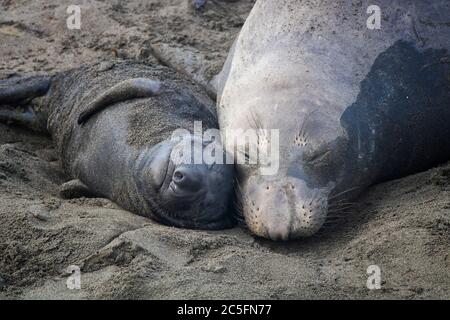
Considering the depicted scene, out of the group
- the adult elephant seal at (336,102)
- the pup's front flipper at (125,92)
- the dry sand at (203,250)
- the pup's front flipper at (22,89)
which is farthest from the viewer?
the pup's front flipper at (22,89)

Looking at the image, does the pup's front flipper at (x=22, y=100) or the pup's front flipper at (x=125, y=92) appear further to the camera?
the pup's front flipper at (x=22, y=100)

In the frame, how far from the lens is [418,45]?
4754 millimetres

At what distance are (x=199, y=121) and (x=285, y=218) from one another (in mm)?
1103

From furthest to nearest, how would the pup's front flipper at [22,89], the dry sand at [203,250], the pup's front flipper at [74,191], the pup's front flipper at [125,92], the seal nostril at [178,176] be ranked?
the pup's front flipper at [22,89], the pup's front flipper at [125,92], the pup's front flipper at [74,191], the seal nostril at [178,176], the dry sand at [203,250]

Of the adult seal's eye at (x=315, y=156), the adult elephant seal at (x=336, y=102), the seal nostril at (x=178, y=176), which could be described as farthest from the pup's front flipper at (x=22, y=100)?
the adult seal's eye at (x=315, y=156)

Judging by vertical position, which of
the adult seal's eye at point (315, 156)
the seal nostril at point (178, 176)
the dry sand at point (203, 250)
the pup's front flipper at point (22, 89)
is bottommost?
the dry sand at point (203, 250)

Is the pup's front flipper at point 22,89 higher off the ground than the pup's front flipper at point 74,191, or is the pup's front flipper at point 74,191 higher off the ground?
the pup's front flipper at point 22,89

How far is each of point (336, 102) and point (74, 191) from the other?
141 cm

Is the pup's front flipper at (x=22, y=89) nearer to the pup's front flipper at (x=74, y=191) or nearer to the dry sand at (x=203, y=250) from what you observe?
the dry sand at (x=203, y=250)

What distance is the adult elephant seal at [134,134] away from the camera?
4.36m

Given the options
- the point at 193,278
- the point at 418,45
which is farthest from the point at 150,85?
the point at 193,278

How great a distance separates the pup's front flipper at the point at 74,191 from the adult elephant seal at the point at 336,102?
78cm

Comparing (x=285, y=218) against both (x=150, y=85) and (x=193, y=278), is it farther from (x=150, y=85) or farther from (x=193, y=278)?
(x=150, y=85)

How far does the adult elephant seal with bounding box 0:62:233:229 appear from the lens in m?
4.36
